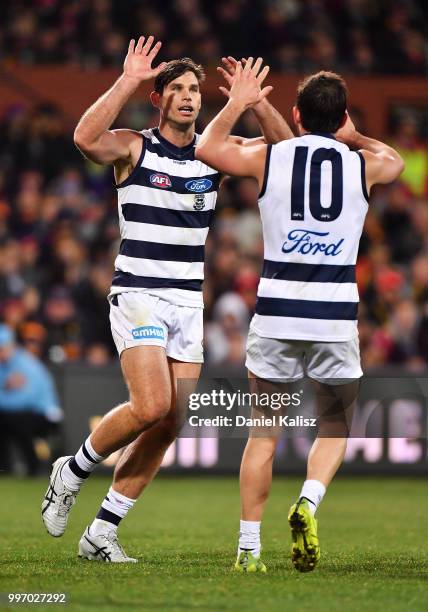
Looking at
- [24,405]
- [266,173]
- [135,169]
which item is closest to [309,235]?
[266,173]

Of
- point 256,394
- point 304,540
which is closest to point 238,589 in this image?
point 304,540

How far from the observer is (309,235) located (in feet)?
19.5

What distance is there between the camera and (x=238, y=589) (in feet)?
18.2

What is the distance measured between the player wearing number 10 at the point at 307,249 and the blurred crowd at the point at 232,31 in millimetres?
11654

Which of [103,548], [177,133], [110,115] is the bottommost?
[103,548]

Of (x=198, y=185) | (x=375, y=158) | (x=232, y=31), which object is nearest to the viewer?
(x=375, y=158)

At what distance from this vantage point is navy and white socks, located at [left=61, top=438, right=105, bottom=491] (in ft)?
22.1

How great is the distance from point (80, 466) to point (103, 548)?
1.44 ft

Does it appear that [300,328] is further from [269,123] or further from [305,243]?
[269,123]

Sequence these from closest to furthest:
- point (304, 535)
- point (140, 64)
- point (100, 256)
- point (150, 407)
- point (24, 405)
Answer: point (304, 535) < point (150, 407) < point (140, 64) < point (24, 405) < point (100, 256)

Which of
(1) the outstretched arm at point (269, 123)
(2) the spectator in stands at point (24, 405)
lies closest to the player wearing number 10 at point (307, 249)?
(1) the outstretched arm at point (269, 123)

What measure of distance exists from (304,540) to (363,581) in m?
0.39

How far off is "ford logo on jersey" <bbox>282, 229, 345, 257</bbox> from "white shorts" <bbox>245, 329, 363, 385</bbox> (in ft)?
1.37

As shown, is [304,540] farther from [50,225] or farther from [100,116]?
[50,225]
